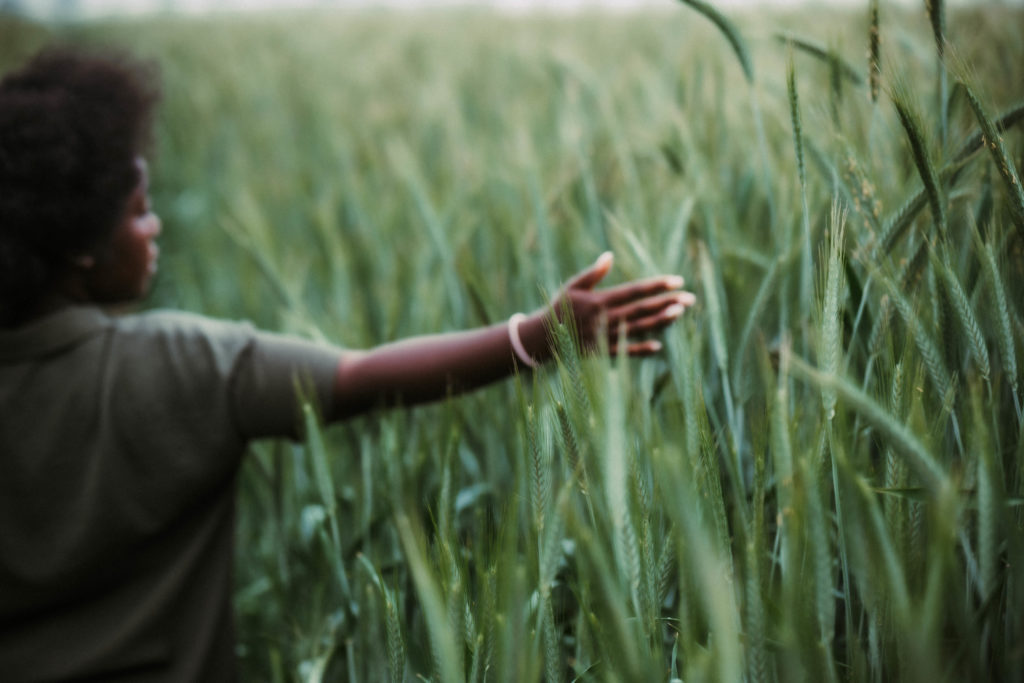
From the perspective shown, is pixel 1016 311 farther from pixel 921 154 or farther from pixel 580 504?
pixel 580 504

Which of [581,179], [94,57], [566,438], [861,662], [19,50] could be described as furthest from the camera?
[19,50]

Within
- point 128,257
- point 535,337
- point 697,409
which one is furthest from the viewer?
point 128,257

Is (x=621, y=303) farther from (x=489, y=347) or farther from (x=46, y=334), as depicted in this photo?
(x=46, y=334)

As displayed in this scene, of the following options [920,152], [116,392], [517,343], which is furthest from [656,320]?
[116,392]

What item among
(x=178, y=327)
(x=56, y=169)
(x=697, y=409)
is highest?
(x=56, y=169)

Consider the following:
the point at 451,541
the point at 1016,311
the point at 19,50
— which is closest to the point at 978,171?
the point at 1016,311

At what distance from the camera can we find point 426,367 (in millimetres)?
746

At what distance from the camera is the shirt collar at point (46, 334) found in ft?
2.35

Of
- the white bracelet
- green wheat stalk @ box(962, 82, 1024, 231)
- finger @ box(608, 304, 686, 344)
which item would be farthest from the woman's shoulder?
green wheat stalk @ box(962, 82, 1024, 231)

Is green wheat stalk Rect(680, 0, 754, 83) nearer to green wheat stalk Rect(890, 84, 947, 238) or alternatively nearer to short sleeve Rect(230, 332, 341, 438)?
green wheat stalk Rect(890, 84, 947, 238)

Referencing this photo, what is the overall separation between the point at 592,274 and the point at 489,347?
0.12 m

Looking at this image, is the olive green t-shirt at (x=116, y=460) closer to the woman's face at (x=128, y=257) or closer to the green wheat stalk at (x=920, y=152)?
the woman's face at (x=128, y=257)

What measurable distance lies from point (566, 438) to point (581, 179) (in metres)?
0.68

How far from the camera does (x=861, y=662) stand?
422 millimetres
